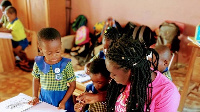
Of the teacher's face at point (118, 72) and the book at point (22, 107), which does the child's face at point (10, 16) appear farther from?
the teacher's face at point (118, 72)

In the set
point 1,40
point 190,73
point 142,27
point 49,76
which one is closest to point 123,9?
point 142,27

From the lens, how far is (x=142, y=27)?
360cm

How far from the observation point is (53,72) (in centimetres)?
149

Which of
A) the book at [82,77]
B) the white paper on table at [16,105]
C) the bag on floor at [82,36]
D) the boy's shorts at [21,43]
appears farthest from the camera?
the bag on floor at [82,36]

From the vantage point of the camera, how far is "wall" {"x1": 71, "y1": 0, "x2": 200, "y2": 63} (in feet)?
11.2

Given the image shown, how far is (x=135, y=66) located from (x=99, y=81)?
43cm

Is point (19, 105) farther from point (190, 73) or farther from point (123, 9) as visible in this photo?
point (123, 9)

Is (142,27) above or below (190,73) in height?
above

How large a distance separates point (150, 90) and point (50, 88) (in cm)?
78

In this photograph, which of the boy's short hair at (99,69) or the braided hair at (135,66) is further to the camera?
the boy's short hair at (99,69)

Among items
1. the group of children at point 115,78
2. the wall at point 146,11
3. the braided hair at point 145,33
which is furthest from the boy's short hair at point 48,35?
the wall at point 146,11

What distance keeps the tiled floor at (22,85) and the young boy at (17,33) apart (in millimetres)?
201

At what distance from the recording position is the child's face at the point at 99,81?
140 cm

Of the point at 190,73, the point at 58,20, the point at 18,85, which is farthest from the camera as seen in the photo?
the point at 58,20
